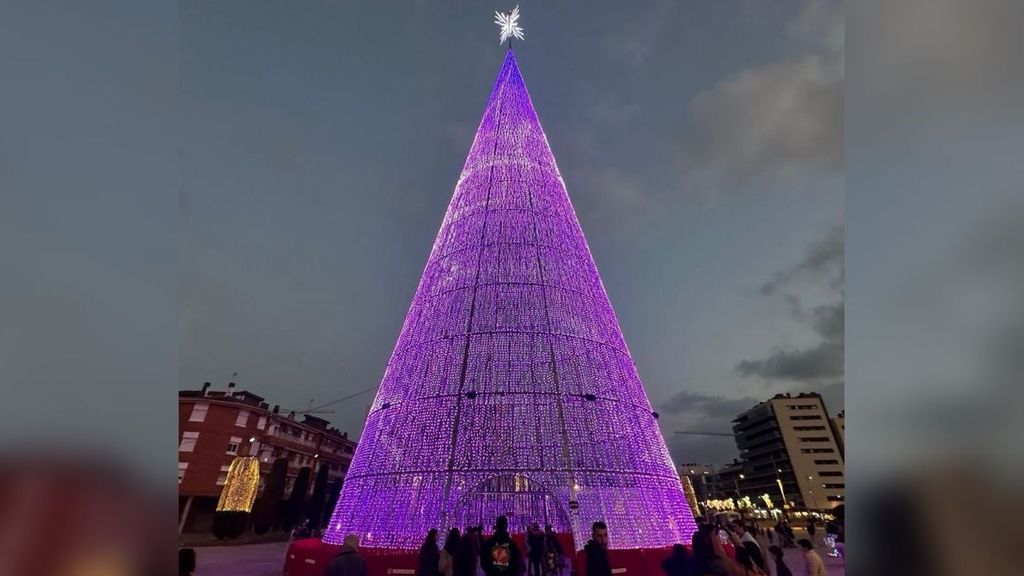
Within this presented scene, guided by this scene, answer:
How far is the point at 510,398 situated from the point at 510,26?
30.8 ft

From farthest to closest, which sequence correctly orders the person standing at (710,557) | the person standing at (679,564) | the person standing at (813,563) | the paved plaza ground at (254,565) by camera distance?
1. the paved plaza ground at (254,565)
2. the person standing at (813,563)
3. the person standing at (679,564)
4. the person standing at (710,557)

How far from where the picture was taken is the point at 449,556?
616 cm

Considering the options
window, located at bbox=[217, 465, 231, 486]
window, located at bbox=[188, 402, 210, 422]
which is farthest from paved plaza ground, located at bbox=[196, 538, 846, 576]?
window, located at bbox=[188, 402, 210, 422]

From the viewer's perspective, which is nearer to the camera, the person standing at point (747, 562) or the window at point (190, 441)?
the person standing at point (747, 562)

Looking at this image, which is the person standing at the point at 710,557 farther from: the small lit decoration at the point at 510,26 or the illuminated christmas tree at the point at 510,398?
the small lit decoration at the point at 510,26

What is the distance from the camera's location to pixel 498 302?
32.2ft

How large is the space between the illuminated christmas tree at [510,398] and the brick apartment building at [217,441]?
2274 centimetres

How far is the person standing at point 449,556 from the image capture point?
19.9 feet

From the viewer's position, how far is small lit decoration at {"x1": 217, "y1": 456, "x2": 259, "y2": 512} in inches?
926

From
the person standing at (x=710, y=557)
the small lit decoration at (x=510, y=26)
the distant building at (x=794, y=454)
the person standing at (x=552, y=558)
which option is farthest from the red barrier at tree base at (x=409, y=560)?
the distant building at (x=794, y=454)

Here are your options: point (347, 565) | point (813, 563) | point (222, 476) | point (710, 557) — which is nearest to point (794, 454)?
point (222, 476)

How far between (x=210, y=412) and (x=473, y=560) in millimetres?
34802

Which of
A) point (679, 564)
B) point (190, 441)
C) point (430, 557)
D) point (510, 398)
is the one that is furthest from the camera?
point (190, 441)

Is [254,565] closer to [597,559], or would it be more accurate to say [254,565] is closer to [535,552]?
[535,552]
